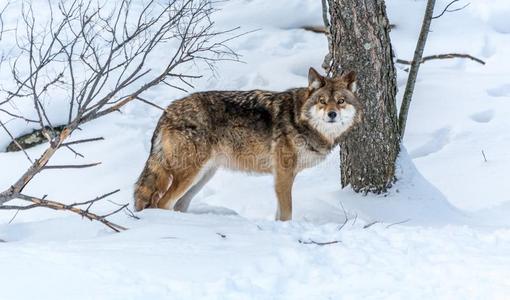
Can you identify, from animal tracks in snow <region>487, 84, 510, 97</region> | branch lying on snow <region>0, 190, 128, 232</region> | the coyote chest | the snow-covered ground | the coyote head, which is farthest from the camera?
animal tracks in snow <region>487, 84, 510, 97</region>

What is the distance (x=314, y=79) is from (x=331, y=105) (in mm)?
326

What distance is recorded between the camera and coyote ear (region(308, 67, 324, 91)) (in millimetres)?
6180

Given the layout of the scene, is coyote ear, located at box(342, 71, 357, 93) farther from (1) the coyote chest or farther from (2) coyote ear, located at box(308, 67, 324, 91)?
(1) the coyote chest

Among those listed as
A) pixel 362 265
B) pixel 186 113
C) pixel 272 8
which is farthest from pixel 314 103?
pixel 272 8

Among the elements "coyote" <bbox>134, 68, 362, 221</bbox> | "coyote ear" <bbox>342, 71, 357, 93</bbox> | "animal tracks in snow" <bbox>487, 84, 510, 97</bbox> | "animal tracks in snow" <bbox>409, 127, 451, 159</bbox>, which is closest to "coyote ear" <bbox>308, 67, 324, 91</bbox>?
"coyote" <bbox>134, 68, 362, 221</bbox>

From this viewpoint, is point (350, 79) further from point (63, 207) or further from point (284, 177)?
point (63, 207)

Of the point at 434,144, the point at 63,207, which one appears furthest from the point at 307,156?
the point at 434,144

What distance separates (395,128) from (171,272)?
3.77m

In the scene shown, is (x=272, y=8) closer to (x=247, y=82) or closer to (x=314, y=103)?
(x=247, y=82)

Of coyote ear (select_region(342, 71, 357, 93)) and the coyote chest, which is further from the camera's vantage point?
the coyote chest

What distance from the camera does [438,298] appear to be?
12.2 ft

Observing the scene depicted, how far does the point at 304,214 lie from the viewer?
6.64m

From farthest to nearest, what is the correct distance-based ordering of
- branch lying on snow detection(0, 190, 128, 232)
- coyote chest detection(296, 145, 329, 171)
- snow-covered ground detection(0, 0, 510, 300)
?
coyote chest detection(296, 145, 329, 171), branch lying on snow detection(0, 190, 128, 232), snow-covered ground detection(0, 0, 510, 300)

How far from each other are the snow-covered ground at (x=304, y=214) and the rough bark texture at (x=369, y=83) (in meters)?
0.23
